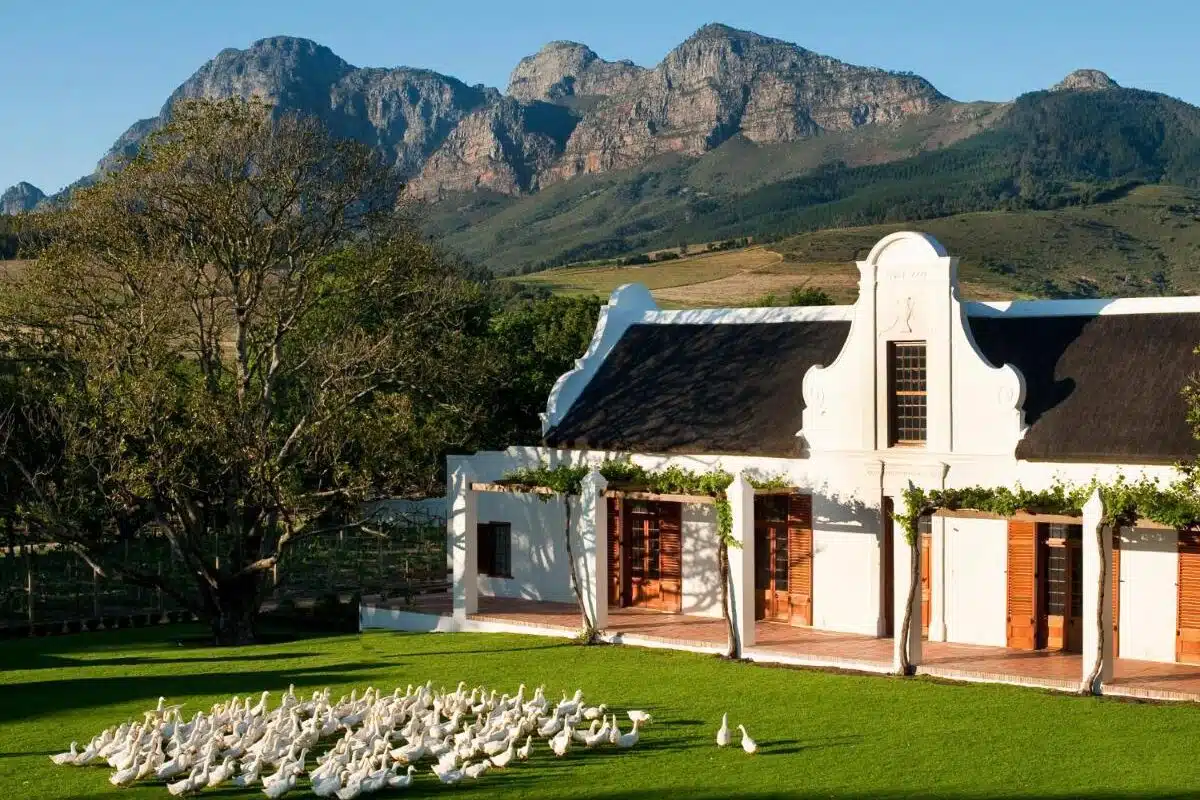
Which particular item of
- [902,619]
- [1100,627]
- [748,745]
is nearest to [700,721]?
[748,745]

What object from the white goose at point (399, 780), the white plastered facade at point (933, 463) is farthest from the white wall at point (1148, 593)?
the white goose at point (399, 780)

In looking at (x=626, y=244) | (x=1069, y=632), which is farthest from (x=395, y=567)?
(x=626, y=244)

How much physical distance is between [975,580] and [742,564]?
13.1 ft

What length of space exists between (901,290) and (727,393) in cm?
483

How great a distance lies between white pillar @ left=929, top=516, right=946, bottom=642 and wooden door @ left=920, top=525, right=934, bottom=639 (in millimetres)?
21

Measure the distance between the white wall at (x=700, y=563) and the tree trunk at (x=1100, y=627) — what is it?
8708mm

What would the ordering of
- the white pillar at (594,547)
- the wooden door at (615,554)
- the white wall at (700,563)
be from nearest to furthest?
the white pillar at (594,547), the white wall at (700,563), the wooden door at (615,554)

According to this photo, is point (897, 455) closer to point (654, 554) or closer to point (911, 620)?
point (911, 620)

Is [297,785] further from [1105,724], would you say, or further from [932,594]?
[932,594]

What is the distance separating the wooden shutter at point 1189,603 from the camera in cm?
2303

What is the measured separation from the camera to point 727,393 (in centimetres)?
2933

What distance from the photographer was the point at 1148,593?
23.5 m

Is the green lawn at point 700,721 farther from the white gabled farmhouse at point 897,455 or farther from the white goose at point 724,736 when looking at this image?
the white gabled farmhouse at point 897,455

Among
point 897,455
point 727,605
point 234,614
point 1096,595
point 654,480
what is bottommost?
point 234,614
